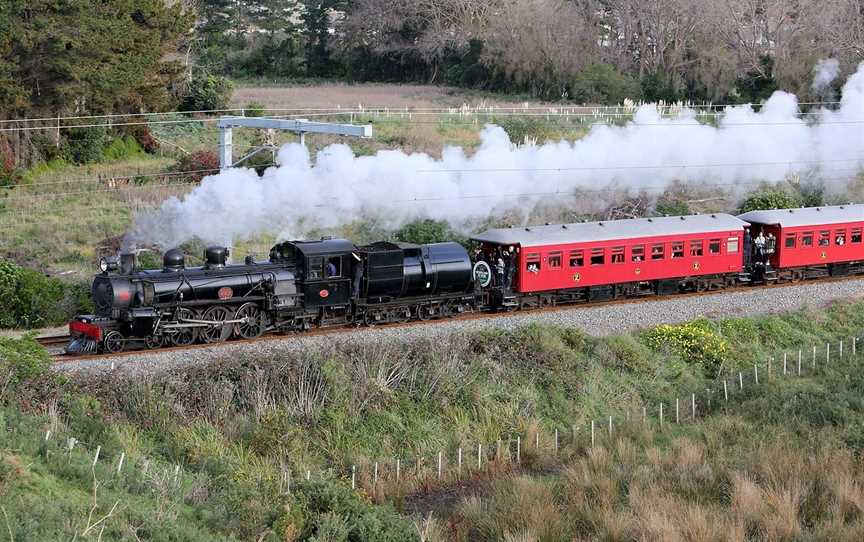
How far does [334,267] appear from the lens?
28.0m

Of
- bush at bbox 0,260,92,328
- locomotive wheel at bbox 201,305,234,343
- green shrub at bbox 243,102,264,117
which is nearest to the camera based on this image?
locomotive wheel at bbox 201,305,234,343

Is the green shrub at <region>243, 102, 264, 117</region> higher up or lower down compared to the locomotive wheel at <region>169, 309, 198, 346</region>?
higher up

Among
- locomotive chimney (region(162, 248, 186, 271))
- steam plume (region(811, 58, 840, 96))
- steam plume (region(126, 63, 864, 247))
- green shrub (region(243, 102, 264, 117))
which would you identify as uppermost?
steam plume (region(811, 58, 840, 96))

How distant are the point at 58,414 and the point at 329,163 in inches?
552

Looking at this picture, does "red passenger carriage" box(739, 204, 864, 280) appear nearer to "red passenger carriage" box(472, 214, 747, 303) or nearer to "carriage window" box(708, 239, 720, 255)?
"red passenger carriage" box(472, 214, 747, 303)

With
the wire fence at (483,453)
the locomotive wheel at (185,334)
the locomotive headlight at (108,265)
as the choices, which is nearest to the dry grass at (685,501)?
the wire fence at (483,453)

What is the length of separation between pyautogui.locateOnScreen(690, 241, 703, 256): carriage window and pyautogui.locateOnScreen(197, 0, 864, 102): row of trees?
30.8m

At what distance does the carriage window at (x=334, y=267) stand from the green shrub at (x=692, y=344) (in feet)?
29.0

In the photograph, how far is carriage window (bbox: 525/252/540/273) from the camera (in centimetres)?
3070

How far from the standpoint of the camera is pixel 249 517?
16234 mm

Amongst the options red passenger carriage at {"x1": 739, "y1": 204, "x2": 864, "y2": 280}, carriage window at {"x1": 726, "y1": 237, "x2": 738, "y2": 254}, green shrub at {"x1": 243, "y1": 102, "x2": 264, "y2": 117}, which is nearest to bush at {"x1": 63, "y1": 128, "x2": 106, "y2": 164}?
green shrub at {"x1": 243, "y1": 102, "x2": 264, "y2": 117}

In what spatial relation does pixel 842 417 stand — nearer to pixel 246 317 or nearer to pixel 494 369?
pixel 494 369

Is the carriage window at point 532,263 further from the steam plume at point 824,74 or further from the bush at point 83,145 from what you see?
the steam plume at point 824,74

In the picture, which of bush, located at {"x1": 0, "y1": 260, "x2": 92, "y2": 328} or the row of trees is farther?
the row of trees
